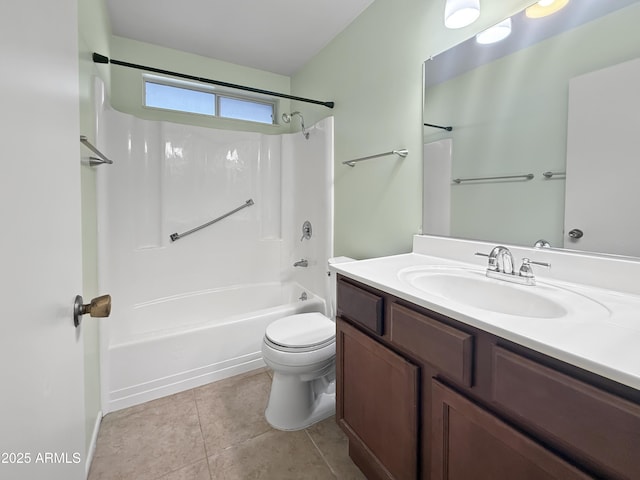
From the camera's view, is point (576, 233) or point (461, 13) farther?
point (461, 13)

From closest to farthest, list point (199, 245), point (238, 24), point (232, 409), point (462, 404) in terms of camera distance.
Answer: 1. point (462, 404)
2. point (232, 409)
3. point (238, 24)
4. point (199, 245)

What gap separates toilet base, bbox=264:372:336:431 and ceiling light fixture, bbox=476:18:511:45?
179 cm

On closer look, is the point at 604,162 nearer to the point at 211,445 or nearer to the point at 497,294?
the point at 497,294

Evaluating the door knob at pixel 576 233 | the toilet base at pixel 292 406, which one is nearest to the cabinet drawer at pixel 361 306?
the toilet base at pixel 292 406

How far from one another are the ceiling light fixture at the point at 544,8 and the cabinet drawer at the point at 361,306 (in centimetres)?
119

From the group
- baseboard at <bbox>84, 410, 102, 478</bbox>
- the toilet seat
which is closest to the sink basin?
the toilet seat

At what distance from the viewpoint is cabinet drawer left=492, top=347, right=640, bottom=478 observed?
50 cm

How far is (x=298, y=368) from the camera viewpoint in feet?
4.83

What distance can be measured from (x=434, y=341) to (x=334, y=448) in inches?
37.7

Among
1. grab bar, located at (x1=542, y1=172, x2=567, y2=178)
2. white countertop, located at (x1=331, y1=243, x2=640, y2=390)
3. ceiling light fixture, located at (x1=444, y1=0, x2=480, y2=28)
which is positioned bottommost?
white countertop, located at (x1=331, y1=243, x2=640, y2=390)

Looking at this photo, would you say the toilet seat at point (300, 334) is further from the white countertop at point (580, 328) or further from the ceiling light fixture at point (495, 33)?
the ceiling light fixture at point (495, 33)

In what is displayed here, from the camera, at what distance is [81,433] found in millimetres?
696

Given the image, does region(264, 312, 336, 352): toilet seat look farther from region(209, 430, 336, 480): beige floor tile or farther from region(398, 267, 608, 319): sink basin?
region(398, 267, 608, 319): sink basin

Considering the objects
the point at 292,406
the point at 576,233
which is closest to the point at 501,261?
the point at 576,233
